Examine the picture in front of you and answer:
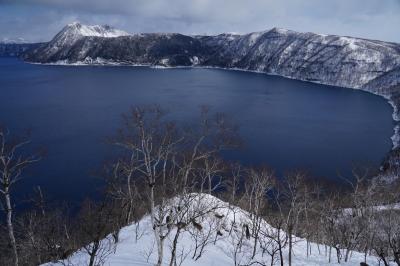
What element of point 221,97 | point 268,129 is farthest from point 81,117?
point 221,97

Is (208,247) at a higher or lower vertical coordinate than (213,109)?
lower

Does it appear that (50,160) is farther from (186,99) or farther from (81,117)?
(186,99)

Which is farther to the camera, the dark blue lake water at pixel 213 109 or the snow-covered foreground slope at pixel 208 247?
the dark blue lake water at pixel 213 109

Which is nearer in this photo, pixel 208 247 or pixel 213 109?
pixel 208 247

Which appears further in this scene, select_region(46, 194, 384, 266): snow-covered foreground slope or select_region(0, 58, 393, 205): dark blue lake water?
select_region(0, 58, 393, 205): dark blue lake water
